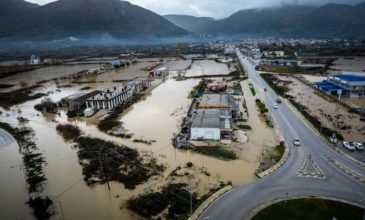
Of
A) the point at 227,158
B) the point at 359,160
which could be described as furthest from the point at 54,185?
the point at 359,160

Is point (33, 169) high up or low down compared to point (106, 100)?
down

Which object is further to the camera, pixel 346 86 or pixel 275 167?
pixel 346 86

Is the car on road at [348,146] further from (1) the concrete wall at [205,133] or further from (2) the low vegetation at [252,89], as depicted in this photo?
(2) the low vegetation at [252,89]

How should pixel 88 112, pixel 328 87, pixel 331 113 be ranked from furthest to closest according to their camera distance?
pixel 328 87, pixel 88 112, pixel 331 113

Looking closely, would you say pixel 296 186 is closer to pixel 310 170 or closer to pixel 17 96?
pixel 310 170

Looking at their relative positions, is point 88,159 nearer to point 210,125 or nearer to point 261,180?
point 210,125

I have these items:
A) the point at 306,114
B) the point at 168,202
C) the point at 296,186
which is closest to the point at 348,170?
the point at 296,186

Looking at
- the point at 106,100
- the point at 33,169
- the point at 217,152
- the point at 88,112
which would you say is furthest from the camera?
the point at 106,100

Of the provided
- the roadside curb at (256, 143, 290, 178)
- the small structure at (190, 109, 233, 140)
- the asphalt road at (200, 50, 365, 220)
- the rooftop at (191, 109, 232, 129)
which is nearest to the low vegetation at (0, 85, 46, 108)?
the rooftop at (191, 109, 232, 129)
